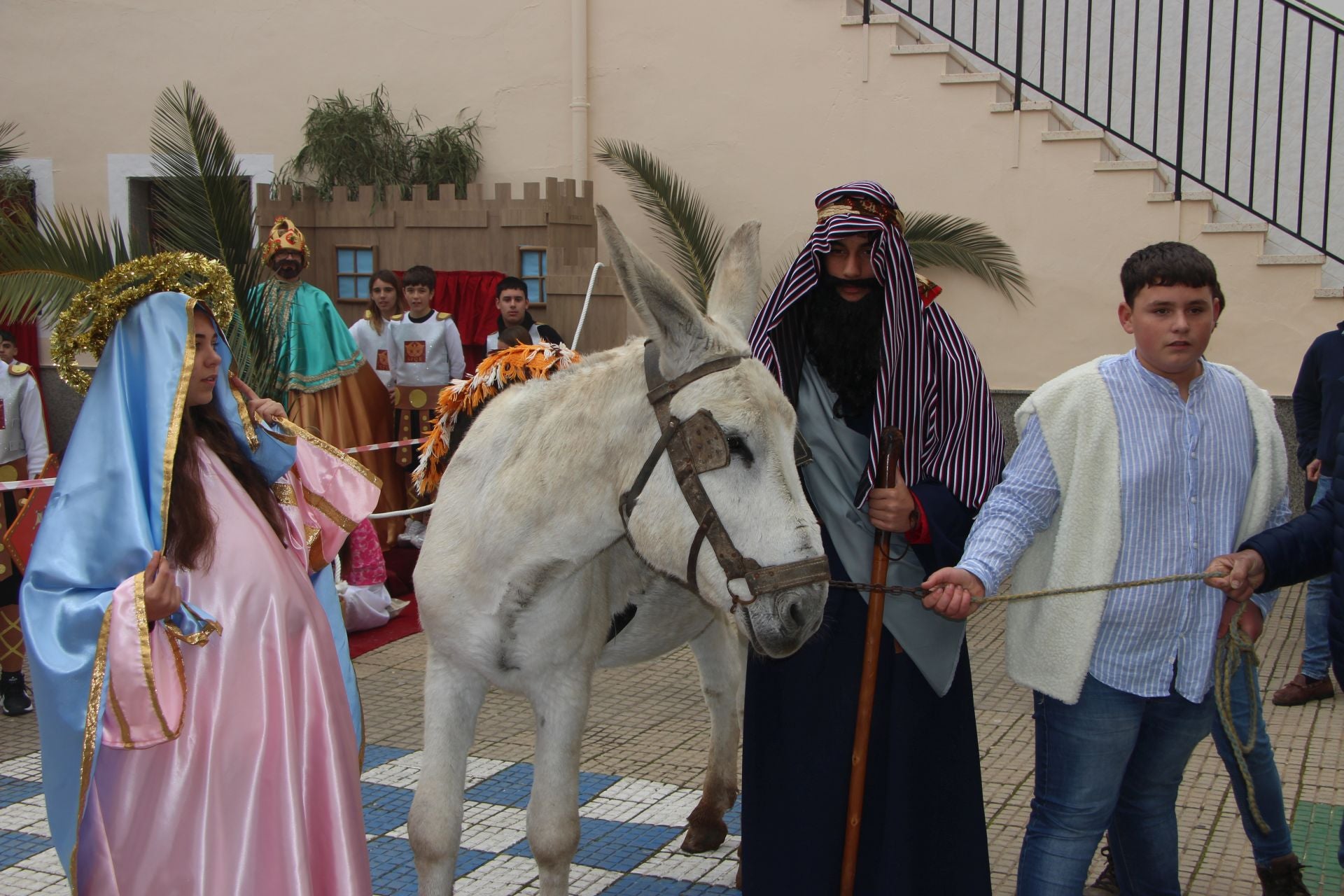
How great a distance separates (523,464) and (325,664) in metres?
0.67

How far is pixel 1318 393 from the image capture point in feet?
20.5

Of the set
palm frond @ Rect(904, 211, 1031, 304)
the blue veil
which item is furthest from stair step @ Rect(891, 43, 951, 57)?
the blue veil

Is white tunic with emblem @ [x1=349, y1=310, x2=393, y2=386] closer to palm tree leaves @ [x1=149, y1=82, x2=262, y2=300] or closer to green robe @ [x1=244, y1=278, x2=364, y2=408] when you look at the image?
green robe @ [x1=244, y1=278, x2=364, y2=408]

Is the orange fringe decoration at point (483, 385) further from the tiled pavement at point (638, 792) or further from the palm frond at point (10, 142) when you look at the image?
the palm frond at point (10, 142)

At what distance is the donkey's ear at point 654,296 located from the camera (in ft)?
8.49

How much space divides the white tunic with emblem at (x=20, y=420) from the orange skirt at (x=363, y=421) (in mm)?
1437

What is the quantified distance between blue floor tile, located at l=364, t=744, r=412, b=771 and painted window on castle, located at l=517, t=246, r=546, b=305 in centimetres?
575

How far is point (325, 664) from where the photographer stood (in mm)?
2904

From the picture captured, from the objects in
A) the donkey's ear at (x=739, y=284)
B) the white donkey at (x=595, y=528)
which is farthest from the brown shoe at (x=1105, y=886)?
the donkey's ear at (x=739, y=284)

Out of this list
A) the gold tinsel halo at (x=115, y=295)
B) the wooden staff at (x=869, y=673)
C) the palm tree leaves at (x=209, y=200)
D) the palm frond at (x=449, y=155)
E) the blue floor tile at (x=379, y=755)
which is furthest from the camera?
the palm frond at (x=449, y=155)

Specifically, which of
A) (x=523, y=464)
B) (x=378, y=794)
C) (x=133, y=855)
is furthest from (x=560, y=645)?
(x=378, y=794)

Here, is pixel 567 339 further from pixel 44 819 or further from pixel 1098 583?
pixel 1098 583

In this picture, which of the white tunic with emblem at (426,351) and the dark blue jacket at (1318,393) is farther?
the white tunic with emblem at (426,351)

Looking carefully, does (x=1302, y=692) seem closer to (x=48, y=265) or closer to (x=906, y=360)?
(x=906, y=360)
